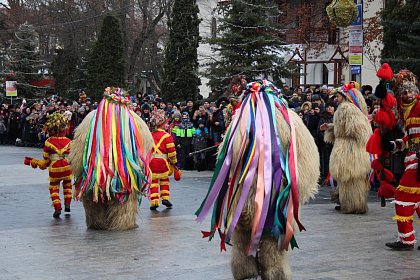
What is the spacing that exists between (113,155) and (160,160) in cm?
219

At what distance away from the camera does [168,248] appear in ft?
31.2

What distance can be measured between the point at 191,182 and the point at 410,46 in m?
6.04

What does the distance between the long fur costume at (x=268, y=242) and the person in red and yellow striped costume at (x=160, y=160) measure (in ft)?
19.4

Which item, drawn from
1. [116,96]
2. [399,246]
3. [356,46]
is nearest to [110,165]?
[116,96]

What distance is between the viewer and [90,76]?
42.1 meters

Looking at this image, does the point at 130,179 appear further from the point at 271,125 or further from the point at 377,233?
the point at 271,125

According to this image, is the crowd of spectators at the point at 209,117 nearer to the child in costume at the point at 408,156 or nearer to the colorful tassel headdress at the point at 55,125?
the colorful tassel headdress at the point at 55,125

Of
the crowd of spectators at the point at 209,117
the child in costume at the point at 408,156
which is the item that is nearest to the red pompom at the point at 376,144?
the child in costume at the point at 408,156

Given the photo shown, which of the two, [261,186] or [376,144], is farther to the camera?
[376,144]

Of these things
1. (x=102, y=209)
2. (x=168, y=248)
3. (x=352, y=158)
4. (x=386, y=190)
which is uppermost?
(x=352, y=158)

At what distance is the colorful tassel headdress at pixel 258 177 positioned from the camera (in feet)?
23.3

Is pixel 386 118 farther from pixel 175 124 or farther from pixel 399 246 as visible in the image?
pixel 175 124

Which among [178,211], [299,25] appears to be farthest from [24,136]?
[178,211]

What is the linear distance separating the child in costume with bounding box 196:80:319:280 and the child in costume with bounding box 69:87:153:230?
12.0 feet
